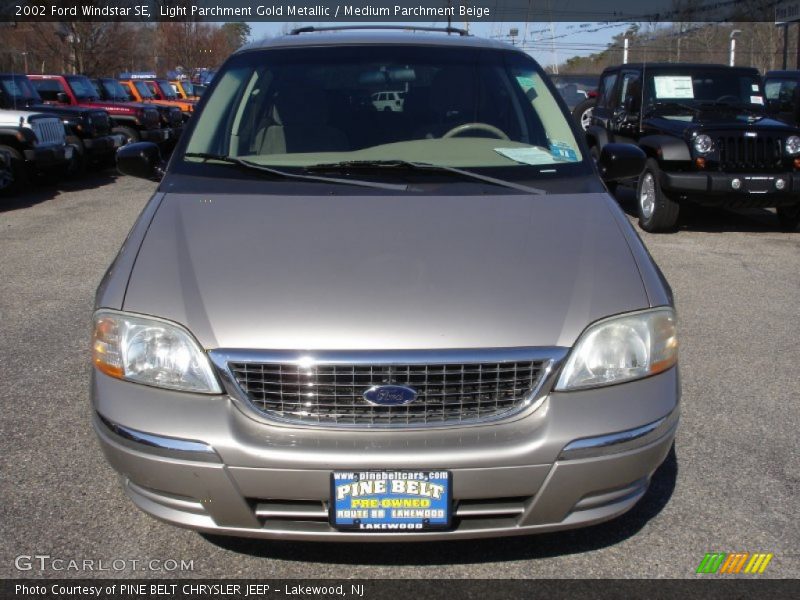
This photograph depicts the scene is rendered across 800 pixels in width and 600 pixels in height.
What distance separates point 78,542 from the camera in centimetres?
297

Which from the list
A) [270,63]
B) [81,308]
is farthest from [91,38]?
[270,63]

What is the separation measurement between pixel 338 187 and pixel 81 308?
11.7 ft

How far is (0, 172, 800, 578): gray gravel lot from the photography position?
2.87m

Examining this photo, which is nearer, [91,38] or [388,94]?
[388,94]

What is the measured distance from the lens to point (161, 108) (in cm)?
1867

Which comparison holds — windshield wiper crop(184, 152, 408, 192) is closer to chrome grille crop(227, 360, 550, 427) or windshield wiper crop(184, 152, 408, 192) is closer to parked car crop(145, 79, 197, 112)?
chrome grille crop(227, 360, 550, 427)

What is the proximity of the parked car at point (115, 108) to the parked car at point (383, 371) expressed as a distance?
14.8 m

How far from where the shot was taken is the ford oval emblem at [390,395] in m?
2.42

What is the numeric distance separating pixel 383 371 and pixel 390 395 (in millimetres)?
73

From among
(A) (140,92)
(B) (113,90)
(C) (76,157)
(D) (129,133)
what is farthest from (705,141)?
(A) (140,92)

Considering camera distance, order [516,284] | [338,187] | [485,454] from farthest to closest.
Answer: [338,187] < [516,284] < [485,454]

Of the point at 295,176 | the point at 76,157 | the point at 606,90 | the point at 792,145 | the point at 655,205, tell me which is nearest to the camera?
the point at 295,176

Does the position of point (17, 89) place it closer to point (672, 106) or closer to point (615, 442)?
point (672, 106)

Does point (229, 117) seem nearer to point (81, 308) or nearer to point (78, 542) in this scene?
point (78, 542)
